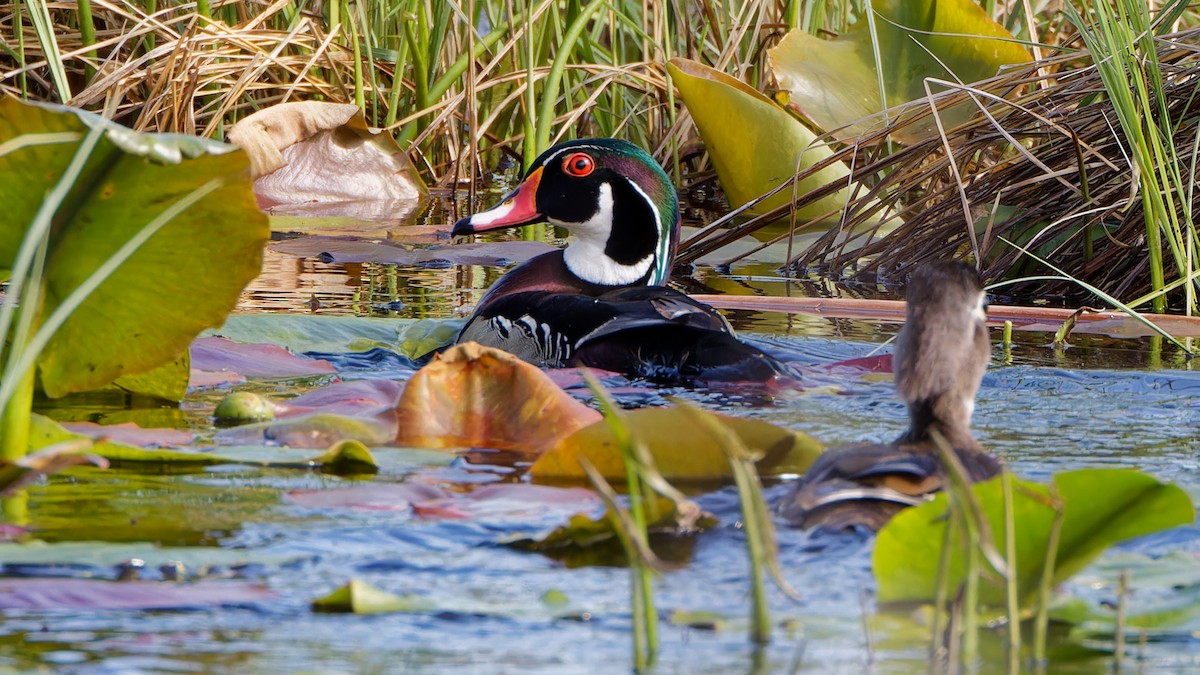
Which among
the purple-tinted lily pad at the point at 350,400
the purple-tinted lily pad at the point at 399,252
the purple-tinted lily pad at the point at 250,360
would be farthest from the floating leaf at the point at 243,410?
the purple-tinted lily pad at the point at 399,252

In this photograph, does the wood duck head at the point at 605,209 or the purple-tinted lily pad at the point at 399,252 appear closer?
the wood duck head at the point at 605,209

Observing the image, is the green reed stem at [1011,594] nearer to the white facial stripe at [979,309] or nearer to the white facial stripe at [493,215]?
the white facial stripe at [979,309]

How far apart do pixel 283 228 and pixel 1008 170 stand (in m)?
3.03

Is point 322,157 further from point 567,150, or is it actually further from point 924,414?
point 924,414

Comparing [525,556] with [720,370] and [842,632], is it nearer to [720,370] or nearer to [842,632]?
[842,632]

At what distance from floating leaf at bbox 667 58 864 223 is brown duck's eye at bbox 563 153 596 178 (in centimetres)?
163

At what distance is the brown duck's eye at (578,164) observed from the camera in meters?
4.86

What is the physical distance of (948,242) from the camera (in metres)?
5.68

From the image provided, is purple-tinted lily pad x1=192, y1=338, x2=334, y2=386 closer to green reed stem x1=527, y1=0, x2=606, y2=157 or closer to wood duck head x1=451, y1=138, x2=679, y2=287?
wood duck head x1=451, y1=138, x2=679, y2=287

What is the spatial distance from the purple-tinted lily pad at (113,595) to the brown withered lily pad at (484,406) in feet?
3.24

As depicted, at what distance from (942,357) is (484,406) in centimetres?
89

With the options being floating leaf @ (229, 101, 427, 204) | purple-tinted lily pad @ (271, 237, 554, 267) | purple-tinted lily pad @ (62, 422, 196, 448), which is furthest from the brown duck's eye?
floating leaf @ (229, 101, 427, 204)

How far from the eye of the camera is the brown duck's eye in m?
4.86

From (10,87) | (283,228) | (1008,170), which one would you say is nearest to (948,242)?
(1008,170)
